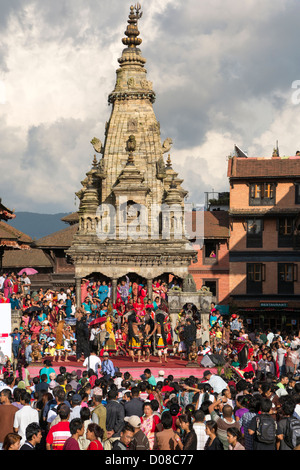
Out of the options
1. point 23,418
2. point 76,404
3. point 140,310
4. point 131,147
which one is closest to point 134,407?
point 76,404

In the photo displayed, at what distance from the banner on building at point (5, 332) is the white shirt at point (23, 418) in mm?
10789

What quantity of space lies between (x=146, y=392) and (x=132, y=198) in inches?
1100

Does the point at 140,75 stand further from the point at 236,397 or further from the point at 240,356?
the point at 236,397

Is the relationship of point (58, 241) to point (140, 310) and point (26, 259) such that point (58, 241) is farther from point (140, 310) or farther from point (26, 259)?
point (140, 310)

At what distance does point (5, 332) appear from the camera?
2538 cm

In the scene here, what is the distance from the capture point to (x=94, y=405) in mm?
15297

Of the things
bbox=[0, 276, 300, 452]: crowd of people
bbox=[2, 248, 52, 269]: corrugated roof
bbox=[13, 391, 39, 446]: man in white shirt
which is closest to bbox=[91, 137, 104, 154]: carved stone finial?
bbox=[2, 248, 52, 269]: corrugated roof

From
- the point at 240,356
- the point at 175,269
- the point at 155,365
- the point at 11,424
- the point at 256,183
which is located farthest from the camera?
the point at 256,183

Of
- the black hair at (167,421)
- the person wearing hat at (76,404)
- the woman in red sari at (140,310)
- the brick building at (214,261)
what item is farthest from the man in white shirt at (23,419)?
the brick building at (214,261)

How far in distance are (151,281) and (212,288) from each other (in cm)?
918

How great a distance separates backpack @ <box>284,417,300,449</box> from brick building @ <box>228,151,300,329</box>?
3716 centimetres

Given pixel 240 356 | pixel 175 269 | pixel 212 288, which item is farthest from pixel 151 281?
pixel 240 356

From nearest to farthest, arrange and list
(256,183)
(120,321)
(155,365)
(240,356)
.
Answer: (240,356) → (155,365) → (120,321) → (256,183)

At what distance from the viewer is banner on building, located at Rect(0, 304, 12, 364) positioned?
82.5 ft
